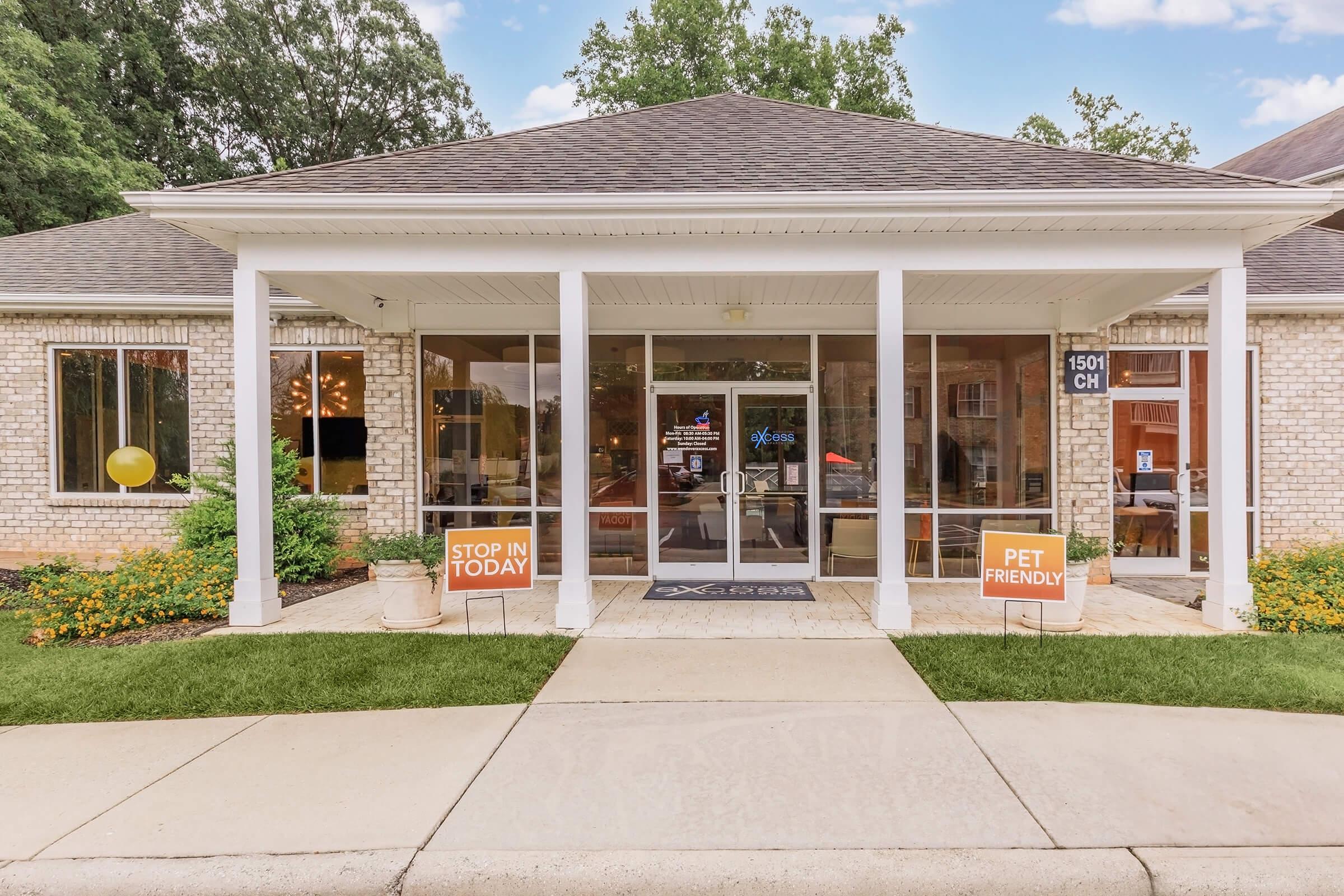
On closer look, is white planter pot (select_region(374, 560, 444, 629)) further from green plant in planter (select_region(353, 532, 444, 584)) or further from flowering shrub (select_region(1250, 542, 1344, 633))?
flowering shrub (select_region(1250, 542, 1344, 633))

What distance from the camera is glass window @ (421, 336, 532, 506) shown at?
27.4 feet

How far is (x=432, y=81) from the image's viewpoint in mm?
24891

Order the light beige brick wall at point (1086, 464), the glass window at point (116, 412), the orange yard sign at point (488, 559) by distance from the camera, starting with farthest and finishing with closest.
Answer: the glass window at point (116, 412) → the light beige brick wall at point (1086, 464) → the orange yard sign at point (488, 559)

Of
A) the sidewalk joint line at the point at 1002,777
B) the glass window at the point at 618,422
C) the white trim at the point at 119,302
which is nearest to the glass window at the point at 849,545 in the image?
the glass window at the point at 618,422

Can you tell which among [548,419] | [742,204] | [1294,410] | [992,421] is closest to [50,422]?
[548,419]

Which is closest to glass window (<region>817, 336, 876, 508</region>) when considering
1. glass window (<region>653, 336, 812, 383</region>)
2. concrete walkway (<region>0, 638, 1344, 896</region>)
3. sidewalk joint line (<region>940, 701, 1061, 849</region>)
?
glass window (<region>653, 336, 812, 383</region>)

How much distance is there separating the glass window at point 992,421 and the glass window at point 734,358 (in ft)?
5.99

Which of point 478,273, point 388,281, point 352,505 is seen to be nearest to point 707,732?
point 478,273

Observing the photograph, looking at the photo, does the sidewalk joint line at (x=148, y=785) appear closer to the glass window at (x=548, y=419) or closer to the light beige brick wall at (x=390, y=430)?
the light beige brick wall at (x=390, y=430)

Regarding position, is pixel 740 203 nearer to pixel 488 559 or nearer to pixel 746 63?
pixel 488 559

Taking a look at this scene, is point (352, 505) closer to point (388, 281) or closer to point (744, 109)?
point (388, 281)

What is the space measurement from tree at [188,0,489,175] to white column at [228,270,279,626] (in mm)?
19408

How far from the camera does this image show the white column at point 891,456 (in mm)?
5926

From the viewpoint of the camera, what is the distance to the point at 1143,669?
4.72 m
